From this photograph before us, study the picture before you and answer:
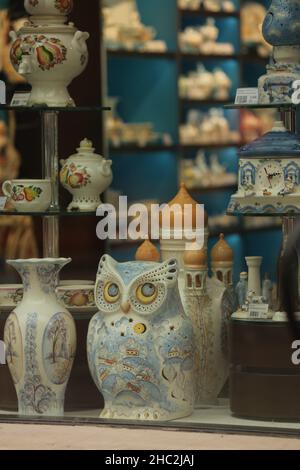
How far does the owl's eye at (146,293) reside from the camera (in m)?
4.54

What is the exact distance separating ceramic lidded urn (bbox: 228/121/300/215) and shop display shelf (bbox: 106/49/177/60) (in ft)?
11.3

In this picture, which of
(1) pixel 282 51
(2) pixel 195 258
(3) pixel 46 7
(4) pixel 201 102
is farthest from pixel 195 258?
(4) pixel 201 102

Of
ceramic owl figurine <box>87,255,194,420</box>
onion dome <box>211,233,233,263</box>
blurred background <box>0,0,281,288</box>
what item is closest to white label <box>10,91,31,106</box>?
ceramic owl figurine <box>87,255,194,420</box>

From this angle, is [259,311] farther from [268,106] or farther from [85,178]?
[85,178]

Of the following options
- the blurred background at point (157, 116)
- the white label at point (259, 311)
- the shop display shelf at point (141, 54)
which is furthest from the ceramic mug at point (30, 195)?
the shop display shelf at point (141, 54)

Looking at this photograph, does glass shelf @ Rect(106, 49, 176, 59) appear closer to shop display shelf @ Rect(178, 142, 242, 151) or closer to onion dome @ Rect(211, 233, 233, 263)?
shop display shelf @ Rect(178, 142, 242, 151)

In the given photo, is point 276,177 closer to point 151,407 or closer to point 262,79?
point 262,79

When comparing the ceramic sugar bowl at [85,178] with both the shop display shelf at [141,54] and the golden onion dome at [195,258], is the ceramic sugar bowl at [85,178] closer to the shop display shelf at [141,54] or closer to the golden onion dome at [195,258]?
the golden onion dome at [195,258]

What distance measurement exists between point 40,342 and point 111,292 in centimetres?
29

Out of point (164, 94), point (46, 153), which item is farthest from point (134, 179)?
point (46, 153)

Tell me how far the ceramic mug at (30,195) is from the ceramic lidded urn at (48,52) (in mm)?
271

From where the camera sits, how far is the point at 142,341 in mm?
4555

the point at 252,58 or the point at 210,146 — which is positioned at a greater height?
the point at 252,58

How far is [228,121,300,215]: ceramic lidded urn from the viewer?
4.56 meters
